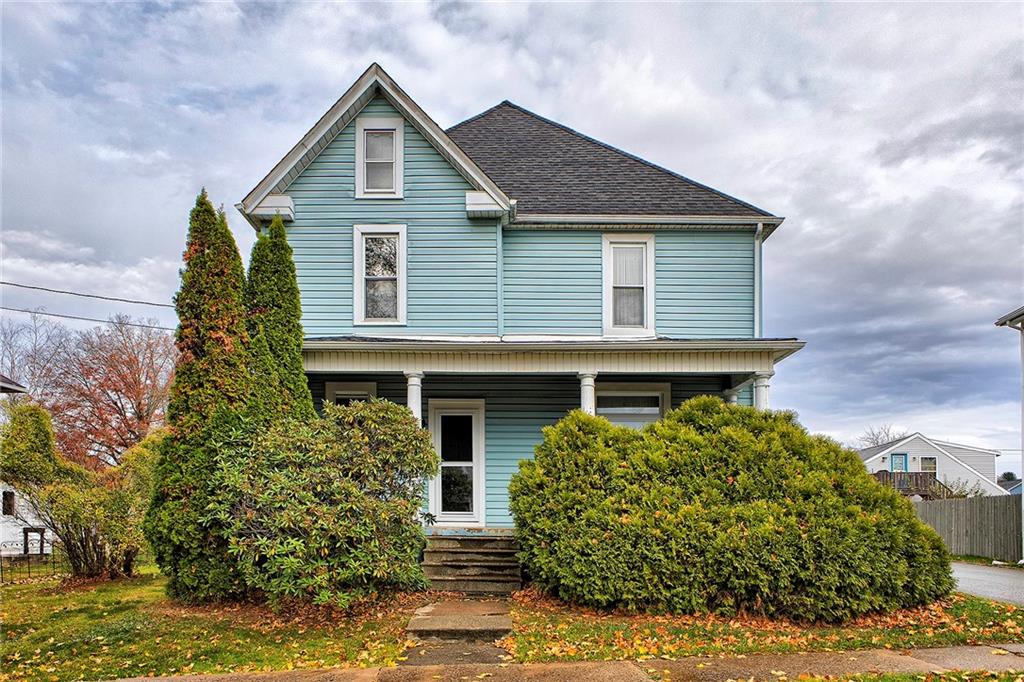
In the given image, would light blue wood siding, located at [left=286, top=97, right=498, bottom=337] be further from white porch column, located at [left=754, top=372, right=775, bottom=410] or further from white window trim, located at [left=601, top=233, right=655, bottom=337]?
white porch column, located at [left=754, top=372, right=775, bottom=410]

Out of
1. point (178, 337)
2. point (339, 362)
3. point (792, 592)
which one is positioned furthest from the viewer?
point (339, 362)

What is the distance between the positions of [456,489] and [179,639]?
5.75m

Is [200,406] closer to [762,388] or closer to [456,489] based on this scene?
[456,489]

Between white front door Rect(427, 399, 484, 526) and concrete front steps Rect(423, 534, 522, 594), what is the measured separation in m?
1.71

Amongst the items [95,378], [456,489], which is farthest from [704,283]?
[95,378]

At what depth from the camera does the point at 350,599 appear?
25.0 feet

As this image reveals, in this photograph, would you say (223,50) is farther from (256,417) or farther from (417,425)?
(417,425)

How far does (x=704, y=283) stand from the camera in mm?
12711

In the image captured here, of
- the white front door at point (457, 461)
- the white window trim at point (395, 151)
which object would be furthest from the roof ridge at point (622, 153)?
the white front door at point (457, 461)

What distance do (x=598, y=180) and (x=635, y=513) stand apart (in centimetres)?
772

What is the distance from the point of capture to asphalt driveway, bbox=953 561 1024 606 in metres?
9.43

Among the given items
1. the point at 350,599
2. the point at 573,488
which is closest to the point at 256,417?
the point at 350,599

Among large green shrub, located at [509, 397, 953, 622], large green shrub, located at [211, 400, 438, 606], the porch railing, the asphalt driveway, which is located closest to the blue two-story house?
large green shrub, located at [211, 400, 438, 606]

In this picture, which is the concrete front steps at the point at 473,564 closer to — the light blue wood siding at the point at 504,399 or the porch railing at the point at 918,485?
the light blue wood siding at the point at 504,399
